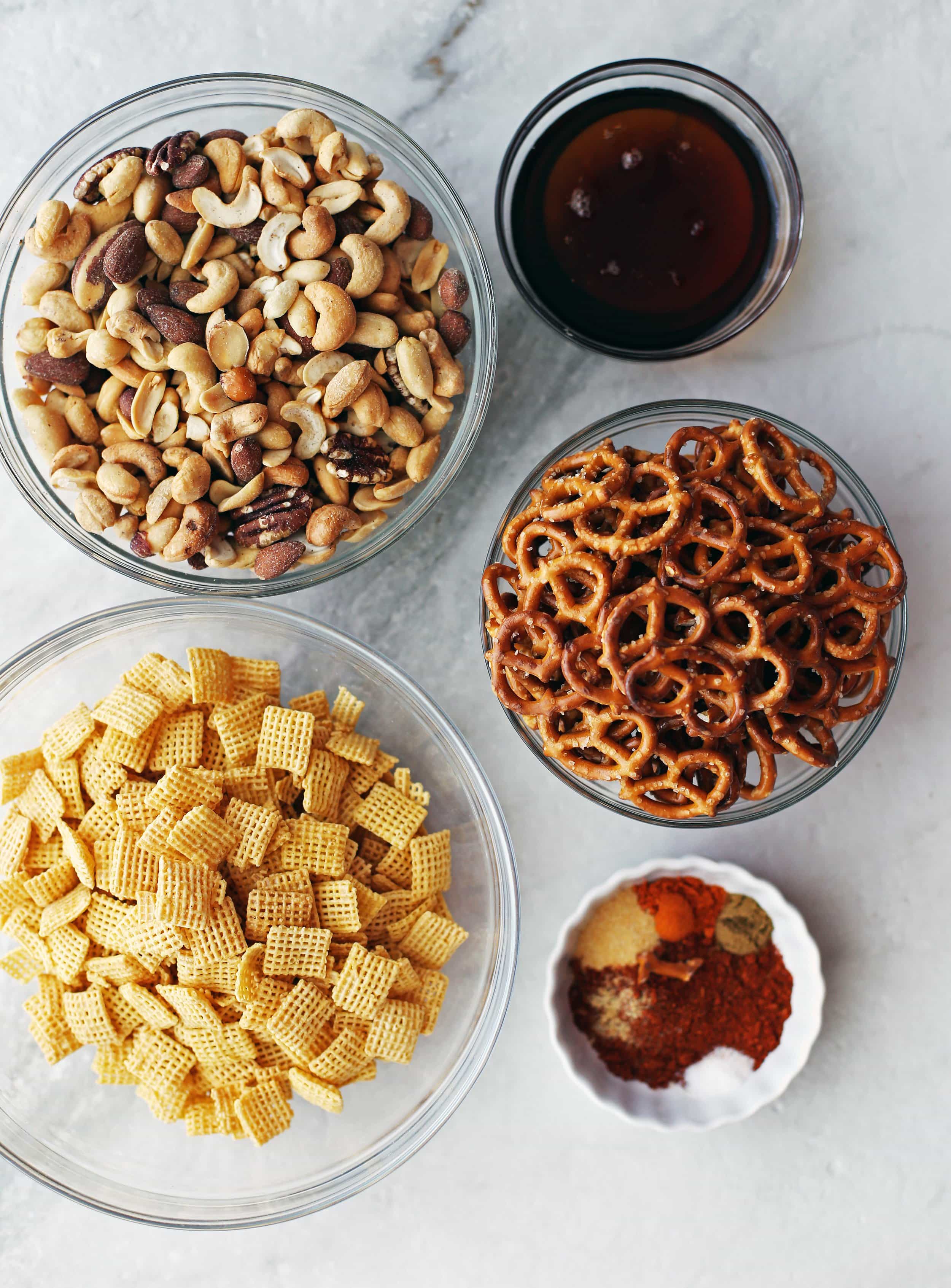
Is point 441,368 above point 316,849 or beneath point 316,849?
above

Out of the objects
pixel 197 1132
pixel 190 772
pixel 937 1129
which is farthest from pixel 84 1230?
pixel 937 1129

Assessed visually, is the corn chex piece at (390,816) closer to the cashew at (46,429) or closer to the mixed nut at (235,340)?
the mixed nut at (235,340)

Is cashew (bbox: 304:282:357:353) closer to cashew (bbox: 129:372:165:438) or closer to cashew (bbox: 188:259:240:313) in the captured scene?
cashew (bbox: 188:259:240:313)

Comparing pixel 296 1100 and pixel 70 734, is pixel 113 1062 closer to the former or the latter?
pixel 296 1100

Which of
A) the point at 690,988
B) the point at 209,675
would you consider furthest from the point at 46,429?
the point at 690,988

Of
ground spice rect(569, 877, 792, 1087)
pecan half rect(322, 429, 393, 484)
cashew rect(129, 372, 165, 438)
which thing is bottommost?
ground spice rect(569, 877, 792, 1087)

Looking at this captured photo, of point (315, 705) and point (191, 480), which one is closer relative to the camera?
point (191, 480)

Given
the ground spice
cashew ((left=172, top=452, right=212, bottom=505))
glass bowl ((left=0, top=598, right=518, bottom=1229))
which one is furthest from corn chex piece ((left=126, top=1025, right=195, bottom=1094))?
cashew ((left=172, top=452, right=212, bottom=505))
